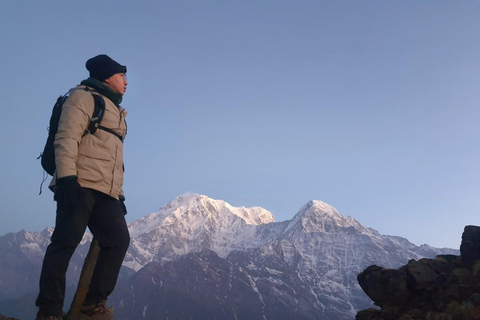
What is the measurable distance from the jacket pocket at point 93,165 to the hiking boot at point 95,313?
185 cm

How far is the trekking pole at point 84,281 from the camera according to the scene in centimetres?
607

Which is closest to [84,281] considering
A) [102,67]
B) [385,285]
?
[102,67]

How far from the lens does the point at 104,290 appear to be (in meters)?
6.08

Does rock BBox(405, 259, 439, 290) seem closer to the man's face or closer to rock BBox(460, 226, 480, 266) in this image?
rock BBox(460, 226, 480, 266)

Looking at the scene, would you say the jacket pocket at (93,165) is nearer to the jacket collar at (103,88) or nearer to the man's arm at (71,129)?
the man's arm at (71,129)

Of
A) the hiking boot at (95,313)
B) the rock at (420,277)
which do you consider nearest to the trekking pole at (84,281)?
the hiking boot at (95,313)

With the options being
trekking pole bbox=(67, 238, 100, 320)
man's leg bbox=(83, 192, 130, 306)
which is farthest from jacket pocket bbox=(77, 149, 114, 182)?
trekking pole bbox=(67, 238, 100, 320)

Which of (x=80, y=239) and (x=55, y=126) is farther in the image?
(x=55, y=126)

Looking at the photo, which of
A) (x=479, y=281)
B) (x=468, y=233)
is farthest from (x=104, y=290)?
(x=468, y=233)

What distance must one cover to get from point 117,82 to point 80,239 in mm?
2621

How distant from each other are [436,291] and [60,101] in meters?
14.9

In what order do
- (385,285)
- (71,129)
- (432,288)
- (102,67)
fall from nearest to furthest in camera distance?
1. (71,129)
2. (102,67)
3. (432,288)
4. (385,285)

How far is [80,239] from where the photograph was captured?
579cm

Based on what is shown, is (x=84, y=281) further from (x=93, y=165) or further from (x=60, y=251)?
(x=93, y=165)
